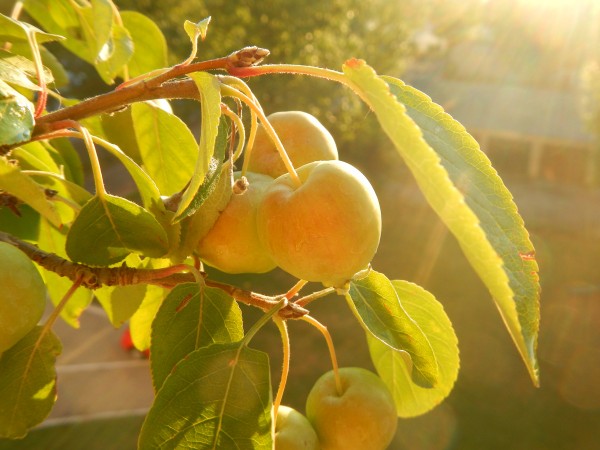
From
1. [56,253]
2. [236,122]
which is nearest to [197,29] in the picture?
[236,122]

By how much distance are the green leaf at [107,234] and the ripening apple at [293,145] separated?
15 centimetres

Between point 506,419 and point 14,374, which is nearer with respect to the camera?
point 14,374

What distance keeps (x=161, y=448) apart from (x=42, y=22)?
739mm

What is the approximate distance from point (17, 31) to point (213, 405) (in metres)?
0.47

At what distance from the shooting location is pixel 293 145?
672 millimetres

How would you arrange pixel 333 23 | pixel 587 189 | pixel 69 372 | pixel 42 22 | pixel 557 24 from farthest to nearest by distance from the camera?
pixel 557 24 → pixel 587 189 → pixel 333 23 → pixel 69 372 → pixel 42 22

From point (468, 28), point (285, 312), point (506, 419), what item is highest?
point (285, 312)

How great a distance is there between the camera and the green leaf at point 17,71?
0.56m

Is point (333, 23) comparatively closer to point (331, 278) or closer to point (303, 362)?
point (303, 362)

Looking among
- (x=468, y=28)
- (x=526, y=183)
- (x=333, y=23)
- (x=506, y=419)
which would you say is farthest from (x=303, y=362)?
(x=468, y=28)

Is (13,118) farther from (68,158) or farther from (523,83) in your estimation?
(523,83)

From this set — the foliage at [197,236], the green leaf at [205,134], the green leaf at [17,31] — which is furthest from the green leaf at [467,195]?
the green leaf at [17,31]

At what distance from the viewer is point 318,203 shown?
1.76 ft

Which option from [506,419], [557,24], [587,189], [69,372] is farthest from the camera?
[557,24]
